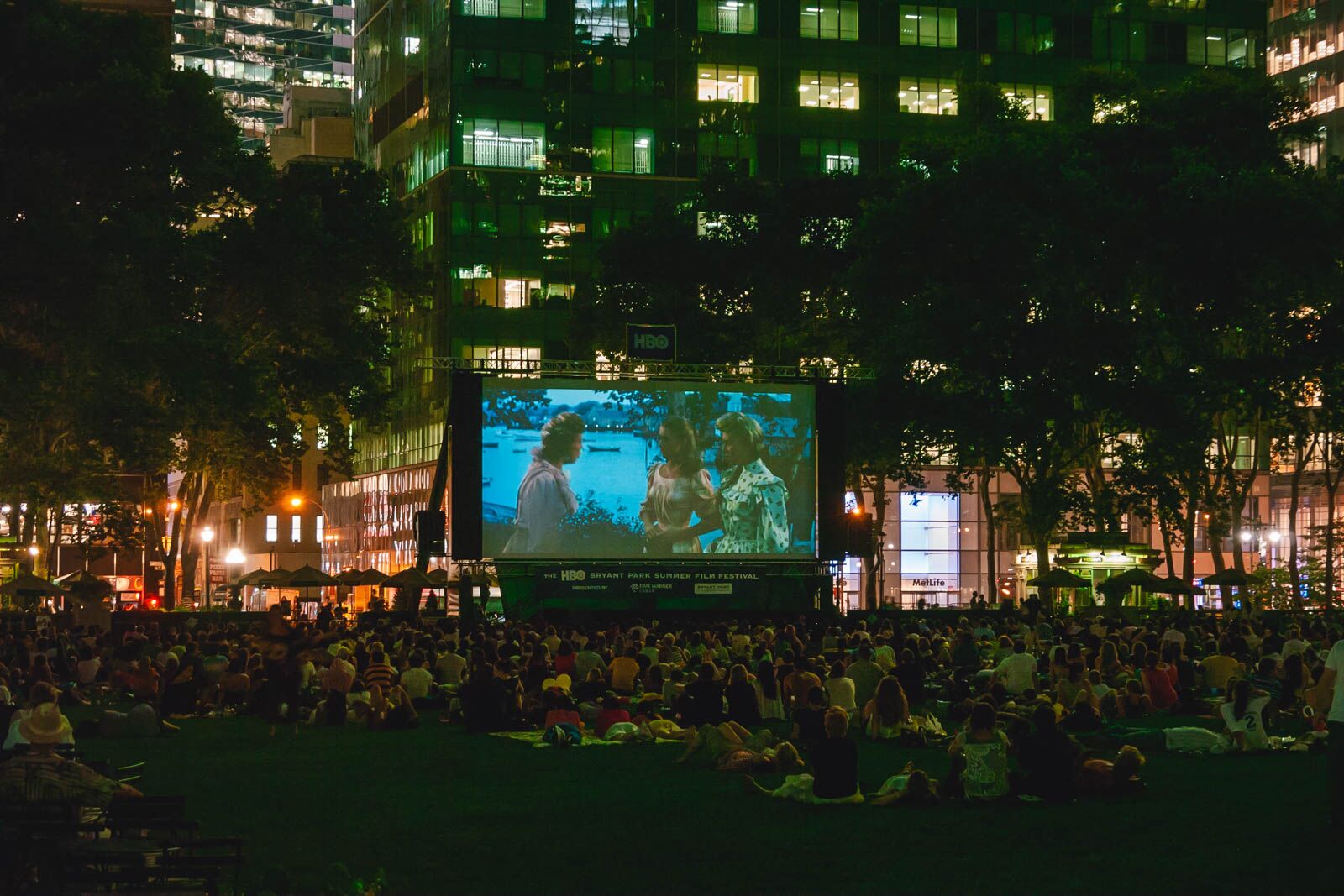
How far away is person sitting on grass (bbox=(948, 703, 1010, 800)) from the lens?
17.0m

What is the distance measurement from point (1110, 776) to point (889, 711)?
6.15m

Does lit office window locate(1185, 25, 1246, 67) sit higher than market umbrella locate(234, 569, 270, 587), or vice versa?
lit office window locate(1185, 25, 1246, 67)

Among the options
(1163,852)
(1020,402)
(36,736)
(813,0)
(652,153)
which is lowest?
(1163,852)

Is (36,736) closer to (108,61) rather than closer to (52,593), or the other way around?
(52,593)

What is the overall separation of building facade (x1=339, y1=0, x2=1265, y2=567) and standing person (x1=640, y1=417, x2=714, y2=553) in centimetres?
3279

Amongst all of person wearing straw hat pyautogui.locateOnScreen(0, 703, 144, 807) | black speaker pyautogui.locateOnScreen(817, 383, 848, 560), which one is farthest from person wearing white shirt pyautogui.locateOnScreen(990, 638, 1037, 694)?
black speaker pyautogui.locateOnScreen(817, 383, 848, 560)

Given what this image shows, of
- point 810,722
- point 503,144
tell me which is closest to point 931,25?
point 503,144

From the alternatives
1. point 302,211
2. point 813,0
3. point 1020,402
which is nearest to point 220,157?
point 302,211

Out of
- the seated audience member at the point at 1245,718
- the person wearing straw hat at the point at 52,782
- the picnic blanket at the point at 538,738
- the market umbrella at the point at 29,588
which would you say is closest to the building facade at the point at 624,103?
the market umbrella at the point at 29,588

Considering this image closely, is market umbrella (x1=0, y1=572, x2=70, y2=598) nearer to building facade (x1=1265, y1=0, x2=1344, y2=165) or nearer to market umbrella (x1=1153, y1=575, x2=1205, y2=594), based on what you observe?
market umbrella (x1=1153, y1=575, x2=1205, y2=594)

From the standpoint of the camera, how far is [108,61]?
52.4 m

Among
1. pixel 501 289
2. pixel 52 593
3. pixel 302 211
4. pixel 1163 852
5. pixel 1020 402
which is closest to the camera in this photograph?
pixel 1163 852

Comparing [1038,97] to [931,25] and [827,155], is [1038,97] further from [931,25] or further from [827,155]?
[827,155]

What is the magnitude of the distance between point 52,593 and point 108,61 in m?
15.6
